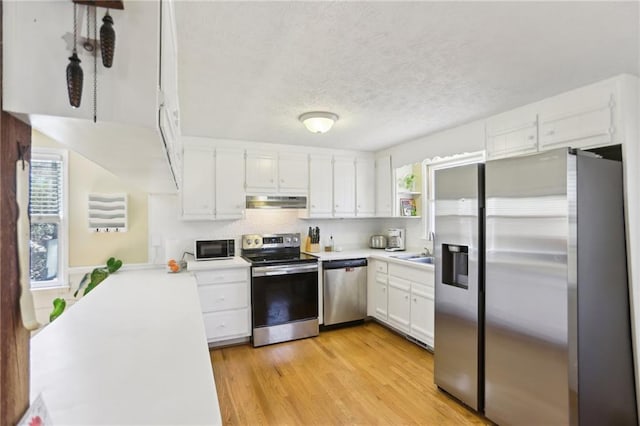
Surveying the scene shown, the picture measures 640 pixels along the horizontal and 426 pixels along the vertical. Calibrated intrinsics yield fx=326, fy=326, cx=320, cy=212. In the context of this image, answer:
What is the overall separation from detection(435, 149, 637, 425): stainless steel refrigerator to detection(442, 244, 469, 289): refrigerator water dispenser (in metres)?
0.20

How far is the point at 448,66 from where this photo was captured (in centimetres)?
198

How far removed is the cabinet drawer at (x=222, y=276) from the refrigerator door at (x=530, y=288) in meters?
2.41

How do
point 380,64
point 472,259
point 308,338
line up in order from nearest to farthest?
point 380,64 → point 472,259 → point 308,338

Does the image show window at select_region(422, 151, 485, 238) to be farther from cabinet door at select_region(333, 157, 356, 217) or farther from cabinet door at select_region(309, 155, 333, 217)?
cabinet door at select_region(309, 155, 333, 217)

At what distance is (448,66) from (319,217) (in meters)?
2.68

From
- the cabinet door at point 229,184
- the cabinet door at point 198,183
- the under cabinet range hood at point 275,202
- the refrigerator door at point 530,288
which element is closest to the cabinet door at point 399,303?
the refrigerator door at point 530,288

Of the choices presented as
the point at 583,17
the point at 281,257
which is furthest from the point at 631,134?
the point at 281,257

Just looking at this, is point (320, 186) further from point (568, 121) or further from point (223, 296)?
point (568, 121)

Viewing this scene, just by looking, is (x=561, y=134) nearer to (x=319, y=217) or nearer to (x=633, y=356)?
(x=633, y=356)

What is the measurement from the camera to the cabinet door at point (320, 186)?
169 inches

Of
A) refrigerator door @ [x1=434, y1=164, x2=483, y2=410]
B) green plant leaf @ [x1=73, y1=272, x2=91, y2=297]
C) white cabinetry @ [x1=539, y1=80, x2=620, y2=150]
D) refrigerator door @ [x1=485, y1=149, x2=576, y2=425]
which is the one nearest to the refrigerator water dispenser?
refrigerator door @ [x1=434, y1=164, x2=483, y2=410]

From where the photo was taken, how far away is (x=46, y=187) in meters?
3.23

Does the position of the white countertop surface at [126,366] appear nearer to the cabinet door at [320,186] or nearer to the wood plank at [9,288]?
the wood plank at [9,288]

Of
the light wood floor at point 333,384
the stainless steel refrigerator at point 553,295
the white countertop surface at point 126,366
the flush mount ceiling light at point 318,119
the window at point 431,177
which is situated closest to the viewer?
the white countertop surface at point 126,366
